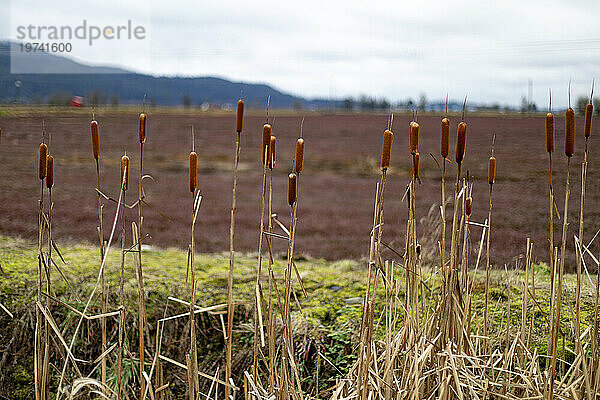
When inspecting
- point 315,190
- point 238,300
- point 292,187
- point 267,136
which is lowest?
point 315,190

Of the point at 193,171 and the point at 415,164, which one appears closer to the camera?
the point at 193,171

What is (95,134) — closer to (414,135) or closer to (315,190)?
(414,135)

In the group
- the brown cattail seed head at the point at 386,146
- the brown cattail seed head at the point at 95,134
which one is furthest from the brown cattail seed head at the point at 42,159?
the brown cattail seed head at the point at 386,146

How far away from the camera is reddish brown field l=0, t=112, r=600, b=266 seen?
207 inches

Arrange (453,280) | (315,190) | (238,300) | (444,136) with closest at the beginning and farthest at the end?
(444,136) → (453,280) → (238,300) → (315,190)

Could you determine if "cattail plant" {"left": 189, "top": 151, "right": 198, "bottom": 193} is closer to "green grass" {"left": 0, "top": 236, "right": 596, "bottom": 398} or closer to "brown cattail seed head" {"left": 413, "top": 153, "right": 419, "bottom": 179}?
"brown cattail seed head" {"left": 413, "top": 153, "right": 419, "bottom": 179}

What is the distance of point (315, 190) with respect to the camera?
34.3ft

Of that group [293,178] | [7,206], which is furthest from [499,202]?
[7,206]

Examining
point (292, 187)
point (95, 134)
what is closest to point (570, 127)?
point (292, 187)

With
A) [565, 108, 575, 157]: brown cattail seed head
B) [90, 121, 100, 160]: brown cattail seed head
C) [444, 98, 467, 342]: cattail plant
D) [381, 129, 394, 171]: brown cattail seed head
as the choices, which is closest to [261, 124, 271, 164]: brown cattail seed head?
[381, 129, 394, 171]: brown cattail seed head

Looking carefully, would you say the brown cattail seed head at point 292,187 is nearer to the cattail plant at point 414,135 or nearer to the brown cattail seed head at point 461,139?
the cattail plant at point 414,135

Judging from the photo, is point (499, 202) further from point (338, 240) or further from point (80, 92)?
point (80, 92)

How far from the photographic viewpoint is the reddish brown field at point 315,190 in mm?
5250

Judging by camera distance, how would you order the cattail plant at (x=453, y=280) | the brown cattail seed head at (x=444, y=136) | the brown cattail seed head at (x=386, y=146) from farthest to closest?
the cattail plant at (x=453, y=280)
the brown cattail seed head at (x=444, y=136)
the brown cattail seed head at (x=386, y=146)
